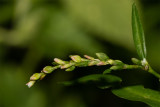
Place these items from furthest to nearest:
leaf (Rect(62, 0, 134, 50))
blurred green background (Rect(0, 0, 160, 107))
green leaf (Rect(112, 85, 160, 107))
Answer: blurred green background (Rect(0, 0, 160, 107)) < leaf (Rect(62, 0, 134, 50)) < green leaf (Rect(112, 85, 160, 107))

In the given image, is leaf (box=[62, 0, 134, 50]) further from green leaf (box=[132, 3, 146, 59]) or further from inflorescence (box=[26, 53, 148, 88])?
inflorescence (box=[26, 53, 148, 88])

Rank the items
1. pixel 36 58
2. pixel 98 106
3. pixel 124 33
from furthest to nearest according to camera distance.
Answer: pixel 36 58, pixel 98 106, pixel 124 33

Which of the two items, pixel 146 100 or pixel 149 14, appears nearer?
pixel 146 100

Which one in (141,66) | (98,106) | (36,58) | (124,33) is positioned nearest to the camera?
(141,66)

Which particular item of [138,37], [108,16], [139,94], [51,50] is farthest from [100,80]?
[51,50]

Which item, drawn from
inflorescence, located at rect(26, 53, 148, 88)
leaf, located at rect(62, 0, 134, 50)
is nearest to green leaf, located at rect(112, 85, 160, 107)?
inflorescence, located at rect(26, 53, 148, 88)

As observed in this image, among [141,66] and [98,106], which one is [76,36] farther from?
[141,66]

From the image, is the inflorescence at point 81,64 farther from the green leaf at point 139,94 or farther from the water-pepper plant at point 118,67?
the green leaf at point 139,94

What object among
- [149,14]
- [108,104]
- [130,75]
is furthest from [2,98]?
[149,14]
